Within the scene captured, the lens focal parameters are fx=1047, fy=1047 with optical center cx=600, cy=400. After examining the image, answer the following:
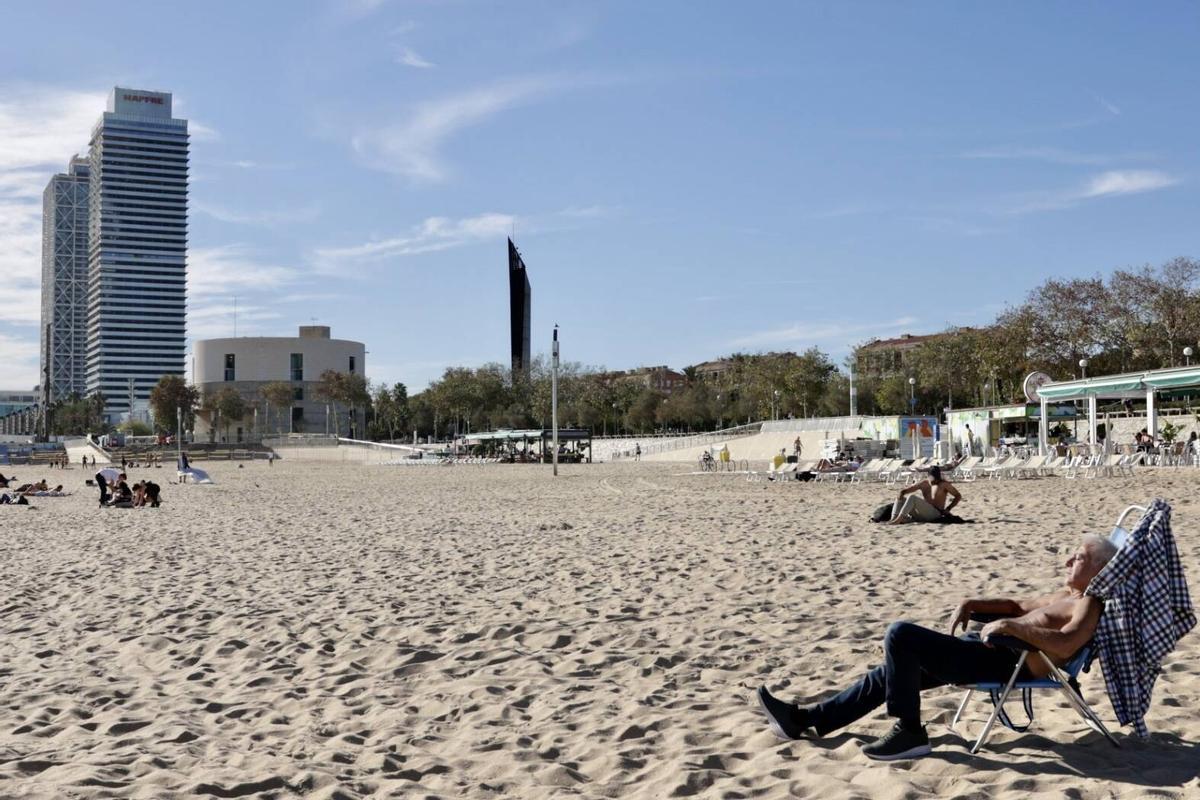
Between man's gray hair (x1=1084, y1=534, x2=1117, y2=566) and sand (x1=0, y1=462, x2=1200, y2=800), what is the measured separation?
79 cm

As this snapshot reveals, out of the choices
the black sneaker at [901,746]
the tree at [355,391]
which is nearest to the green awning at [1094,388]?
the black sneaker at [901,746]

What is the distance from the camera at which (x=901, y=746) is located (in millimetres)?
4031

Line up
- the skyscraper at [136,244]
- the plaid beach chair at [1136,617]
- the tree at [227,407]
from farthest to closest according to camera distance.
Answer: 1. the skyscraper at [136,244]
2. the tree at [227,407]
3. the plaid beach chair at [1136,617]

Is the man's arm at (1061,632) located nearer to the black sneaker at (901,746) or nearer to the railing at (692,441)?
the black sneaker at (901,746)

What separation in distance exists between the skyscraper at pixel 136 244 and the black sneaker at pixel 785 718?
199 metres

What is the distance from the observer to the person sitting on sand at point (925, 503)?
13086mm

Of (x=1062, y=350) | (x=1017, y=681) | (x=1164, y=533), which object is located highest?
(x=1062, y=350)

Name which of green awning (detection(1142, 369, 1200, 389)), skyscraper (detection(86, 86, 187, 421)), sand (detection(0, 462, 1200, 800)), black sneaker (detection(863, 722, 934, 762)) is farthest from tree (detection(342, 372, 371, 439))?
black sneaker (detection(863, 722, 934, 762))

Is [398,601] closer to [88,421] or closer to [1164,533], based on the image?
[1164,533]

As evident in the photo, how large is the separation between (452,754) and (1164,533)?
2.93 m

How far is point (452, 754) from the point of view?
4.44m

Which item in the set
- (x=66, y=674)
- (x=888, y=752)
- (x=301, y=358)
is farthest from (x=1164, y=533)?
(x=301, y=358)

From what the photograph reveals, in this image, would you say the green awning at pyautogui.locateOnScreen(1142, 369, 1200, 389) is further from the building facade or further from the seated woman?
the building facade

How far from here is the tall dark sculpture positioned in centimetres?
11144
